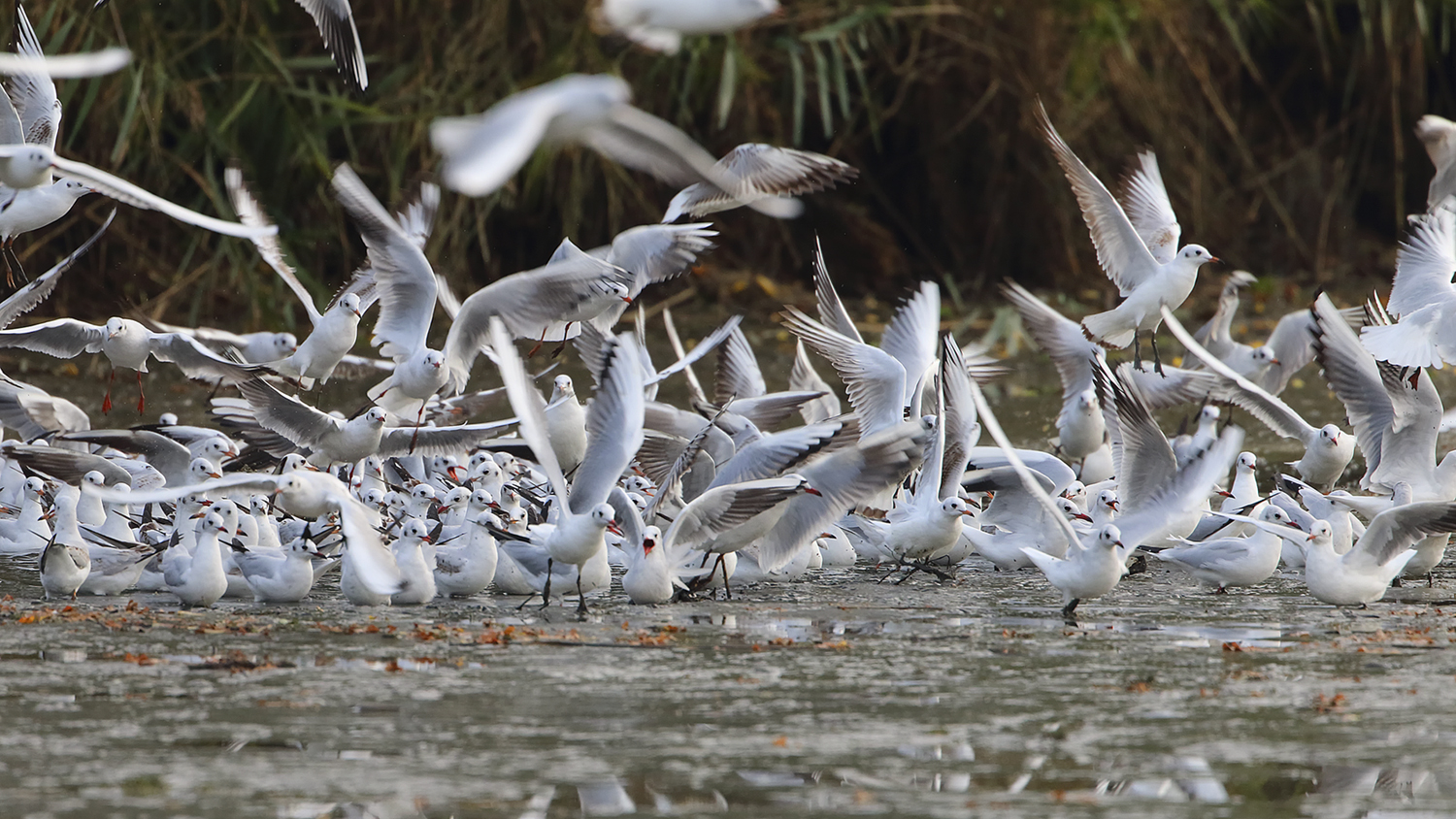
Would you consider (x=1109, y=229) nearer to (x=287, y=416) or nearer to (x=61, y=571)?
(x=287, y=416)

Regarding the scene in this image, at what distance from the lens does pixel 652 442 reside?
837 cm

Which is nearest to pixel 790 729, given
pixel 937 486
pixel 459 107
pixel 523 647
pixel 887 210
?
pixel 523 647

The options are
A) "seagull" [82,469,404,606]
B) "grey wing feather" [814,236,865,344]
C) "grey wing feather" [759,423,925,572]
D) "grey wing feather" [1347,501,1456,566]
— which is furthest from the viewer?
"grey wing feather" [814,236,865,344]

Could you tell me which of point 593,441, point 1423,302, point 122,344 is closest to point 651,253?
point 593,441

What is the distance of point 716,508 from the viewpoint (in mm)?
6738

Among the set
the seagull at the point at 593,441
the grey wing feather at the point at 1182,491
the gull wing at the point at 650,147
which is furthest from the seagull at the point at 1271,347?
the seagull at the point at 593,441

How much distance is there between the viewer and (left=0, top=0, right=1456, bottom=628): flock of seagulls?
6.60 meters

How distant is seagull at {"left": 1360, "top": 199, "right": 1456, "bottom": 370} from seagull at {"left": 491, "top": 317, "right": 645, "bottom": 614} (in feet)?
10.4

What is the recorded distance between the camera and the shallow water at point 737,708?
13.5 feet

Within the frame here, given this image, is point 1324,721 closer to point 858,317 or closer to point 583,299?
point 583,299

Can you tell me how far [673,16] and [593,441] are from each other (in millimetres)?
1534

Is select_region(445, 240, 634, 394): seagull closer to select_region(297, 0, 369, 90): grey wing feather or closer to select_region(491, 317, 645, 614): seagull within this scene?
select_region(491, 317, 645, 614): seagull

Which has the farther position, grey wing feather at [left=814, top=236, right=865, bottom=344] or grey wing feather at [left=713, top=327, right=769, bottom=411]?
grey wing feather at [left=713, top=327, right=769, bottom=411]

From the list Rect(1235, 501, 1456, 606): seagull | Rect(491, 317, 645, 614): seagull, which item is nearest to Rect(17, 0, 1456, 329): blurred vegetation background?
Rect(491, 317, 645, 614): seagull
